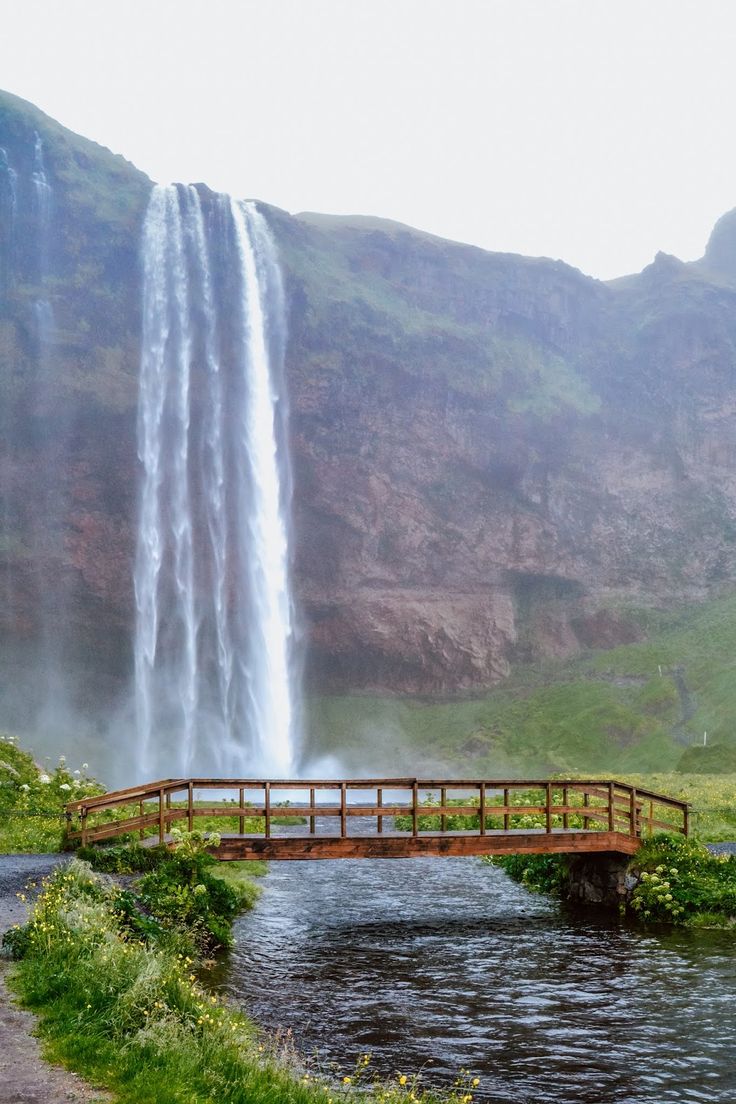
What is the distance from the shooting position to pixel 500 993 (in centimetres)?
1473

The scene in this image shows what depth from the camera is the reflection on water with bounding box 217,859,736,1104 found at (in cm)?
1148

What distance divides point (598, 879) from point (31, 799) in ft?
53.7

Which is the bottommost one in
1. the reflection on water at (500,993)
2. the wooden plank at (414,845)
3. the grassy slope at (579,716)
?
the reflection on water at (500,993)

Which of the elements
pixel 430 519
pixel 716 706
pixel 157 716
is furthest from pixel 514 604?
pixel 157 716

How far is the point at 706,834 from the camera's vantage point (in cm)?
2800

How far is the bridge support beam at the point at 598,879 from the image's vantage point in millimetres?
21625

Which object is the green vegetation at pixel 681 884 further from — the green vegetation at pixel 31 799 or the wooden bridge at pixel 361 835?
the green vegetation at pixel 31 799

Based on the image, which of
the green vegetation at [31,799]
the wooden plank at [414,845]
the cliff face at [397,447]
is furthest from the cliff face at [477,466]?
the wooden plank at [414,845]

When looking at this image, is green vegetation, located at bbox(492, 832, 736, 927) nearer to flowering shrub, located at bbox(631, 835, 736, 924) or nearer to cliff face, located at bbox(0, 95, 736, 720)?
flowering shrub, located at bbox(631, 835, 736, 924)

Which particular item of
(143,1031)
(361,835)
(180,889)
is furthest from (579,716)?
(143,1031)

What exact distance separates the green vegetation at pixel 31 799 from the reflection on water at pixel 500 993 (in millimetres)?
5883

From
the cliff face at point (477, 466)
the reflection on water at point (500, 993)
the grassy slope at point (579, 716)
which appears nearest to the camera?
the reflection on water at point (500, 993)

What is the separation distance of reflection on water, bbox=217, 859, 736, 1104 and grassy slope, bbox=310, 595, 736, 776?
49004 mm

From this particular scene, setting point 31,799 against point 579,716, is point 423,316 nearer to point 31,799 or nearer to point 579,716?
point 579,716
